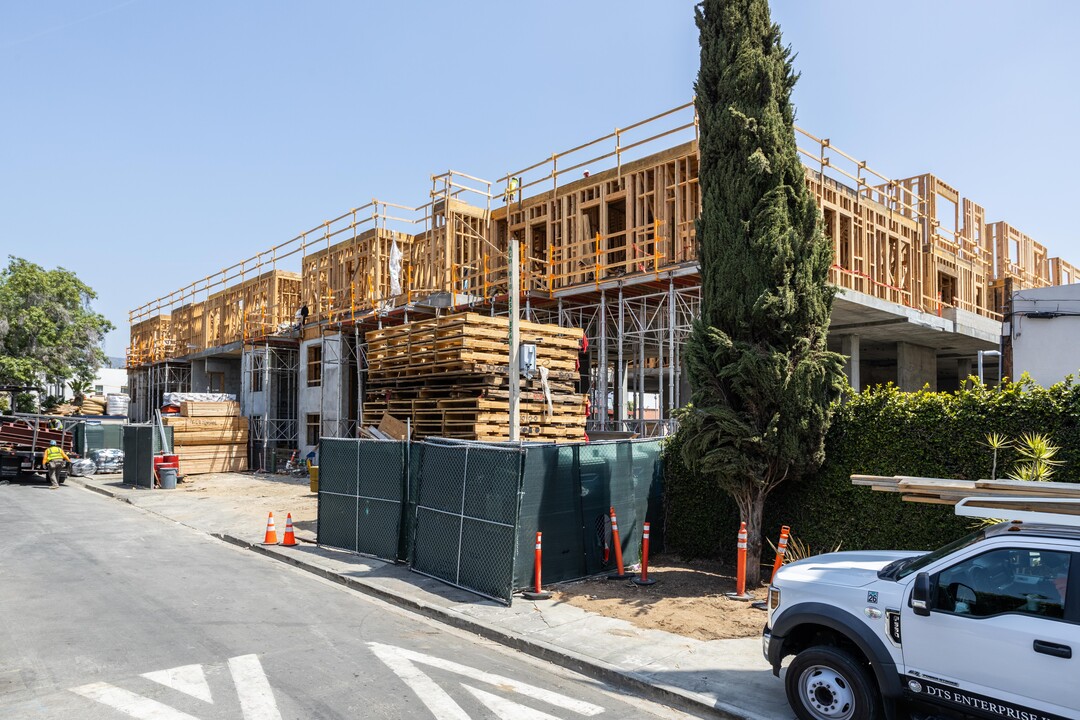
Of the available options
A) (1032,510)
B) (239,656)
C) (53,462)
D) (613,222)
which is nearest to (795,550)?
(1032,510)

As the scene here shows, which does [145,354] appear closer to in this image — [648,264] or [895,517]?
[648,264]

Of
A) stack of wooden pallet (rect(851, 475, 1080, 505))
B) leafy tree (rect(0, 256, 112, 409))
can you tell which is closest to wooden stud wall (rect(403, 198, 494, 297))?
stack of wooden pallet (rect(851, 475, 1080, 505))

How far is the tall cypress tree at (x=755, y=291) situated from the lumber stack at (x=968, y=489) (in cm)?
284

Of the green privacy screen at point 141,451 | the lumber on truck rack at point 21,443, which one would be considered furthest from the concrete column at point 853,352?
the lumber on truck rack at point 21,443

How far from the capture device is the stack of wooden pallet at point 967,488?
5469mm

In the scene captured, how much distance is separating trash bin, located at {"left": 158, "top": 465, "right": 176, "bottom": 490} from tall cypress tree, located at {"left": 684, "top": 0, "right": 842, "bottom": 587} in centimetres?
1962

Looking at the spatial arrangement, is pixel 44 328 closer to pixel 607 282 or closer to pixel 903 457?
pixel 607 282

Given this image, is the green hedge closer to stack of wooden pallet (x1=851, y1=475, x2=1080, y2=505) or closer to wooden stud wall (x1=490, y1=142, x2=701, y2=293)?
stack of wooden pallet (x1=851, y1=475, x2=1080, y2=505)

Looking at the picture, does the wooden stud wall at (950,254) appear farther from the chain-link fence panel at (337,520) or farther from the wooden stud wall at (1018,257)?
the chain-link fence panel at (337,520)

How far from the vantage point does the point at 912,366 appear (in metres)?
25.8

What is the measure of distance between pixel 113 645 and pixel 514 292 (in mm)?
6867

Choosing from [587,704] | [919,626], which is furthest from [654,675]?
[919,626]

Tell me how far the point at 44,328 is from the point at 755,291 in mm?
39805

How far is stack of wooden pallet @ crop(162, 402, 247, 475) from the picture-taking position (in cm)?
2794
